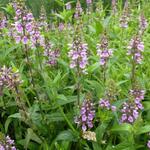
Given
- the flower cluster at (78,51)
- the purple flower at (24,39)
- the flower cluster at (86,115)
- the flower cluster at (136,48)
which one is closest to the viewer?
the flower cluster at (86,115)

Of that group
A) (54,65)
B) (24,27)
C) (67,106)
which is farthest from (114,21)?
(24,27)

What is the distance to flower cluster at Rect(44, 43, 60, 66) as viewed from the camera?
15.6 feet

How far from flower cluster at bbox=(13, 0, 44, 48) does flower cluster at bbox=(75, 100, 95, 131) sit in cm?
99

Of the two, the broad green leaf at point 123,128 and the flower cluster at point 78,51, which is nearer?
the broad green leaf at point 123,128

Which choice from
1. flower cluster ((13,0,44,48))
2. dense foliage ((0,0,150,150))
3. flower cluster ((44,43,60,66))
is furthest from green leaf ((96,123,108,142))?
flower cluster ((44,43,60,66))

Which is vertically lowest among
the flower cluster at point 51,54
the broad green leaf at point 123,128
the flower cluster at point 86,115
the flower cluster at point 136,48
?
the broad green leaf at point 123,128

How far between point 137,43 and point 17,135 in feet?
5.43

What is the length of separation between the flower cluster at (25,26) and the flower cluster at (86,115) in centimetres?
99

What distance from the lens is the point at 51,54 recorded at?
4.81 meters

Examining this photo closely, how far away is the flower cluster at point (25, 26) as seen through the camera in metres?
3.76

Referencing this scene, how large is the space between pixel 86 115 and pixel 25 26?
1.12 metres

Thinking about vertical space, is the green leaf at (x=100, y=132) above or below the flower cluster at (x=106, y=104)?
below

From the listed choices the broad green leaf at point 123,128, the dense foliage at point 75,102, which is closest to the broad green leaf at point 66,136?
the dense foliage at point 75,102

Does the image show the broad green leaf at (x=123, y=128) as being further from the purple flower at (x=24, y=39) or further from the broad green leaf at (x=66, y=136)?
the purple flower at (x=24, y=39)
